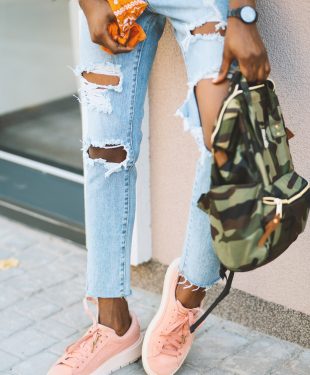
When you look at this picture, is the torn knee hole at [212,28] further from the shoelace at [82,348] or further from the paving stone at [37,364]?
the paving stone at [37,364]

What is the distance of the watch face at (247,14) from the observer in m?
2.27

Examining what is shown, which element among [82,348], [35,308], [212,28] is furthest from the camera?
[35,308]

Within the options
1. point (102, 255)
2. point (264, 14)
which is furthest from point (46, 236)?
point (264, 14)

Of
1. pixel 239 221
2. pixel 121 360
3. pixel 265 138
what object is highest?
pixel 265 138

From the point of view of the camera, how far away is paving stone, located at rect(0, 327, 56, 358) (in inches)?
119

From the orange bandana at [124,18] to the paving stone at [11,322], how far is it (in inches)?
51.1

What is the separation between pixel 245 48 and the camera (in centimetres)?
226

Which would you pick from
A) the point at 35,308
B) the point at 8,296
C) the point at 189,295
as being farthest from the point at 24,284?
the point at 189,295

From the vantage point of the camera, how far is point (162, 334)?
277 cm

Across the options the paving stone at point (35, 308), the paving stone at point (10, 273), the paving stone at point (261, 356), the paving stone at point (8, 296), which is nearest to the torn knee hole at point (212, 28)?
the paving stone at point (261, 356)

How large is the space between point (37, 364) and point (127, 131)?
939mm

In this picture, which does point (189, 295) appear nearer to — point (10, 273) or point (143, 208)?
point (143, 208)

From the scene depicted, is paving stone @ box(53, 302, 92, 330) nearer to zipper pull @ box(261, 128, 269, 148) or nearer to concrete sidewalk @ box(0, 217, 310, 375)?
concrete sidewalk @ box(0, 217, 310, 375)

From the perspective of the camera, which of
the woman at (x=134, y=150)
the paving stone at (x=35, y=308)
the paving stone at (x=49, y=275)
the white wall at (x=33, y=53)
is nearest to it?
the woman at (x=134, y=150)
